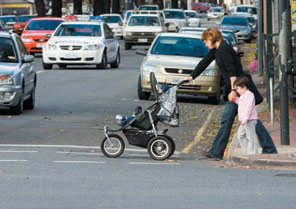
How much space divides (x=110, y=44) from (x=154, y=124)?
22260 mm

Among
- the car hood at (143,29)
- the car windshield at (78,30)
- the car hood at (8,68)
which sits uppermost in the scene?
the car windshield at (78,30)

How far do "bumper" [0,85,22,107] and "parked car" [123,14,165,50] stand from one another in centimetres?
3240

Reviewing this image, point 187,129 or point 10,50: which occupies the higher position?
point 10,50

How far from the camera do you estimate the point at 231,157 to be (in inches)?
520

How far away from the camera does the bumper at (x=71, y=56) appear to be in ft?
109

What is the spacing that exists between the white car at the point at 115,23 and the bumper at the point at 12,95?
157ft

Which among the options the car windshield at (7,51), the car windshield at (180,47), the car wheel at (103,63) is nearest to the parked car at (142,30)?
the car wheel at (103,63)

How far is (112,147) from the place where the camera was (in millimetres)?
13602

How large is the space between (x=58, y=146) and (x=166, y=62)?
28.3 feet

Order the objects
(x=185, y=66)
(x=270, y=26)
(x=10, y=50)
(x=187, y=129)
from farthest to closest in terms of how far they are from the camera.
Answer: (x=270, y=26), (x=185, y=66), (x=10, y=50), (x=187, y=129)

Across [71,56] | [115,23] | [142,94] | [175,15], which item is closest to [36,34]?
[71,56]

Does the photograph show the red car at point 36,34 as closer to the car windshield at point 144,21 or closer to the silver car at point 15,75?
the car windshield at point 144,21

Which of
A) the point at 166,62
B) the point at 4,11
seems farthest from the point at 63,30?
the point at 4,11

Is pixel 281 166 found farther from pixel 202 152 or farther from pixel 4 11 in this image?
pixel 4 11
